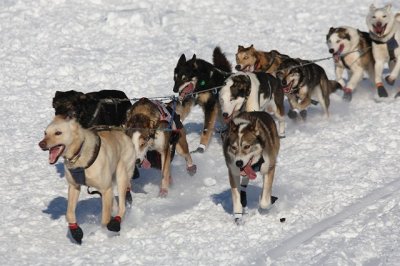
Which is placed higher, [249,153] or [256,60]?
[256,60]

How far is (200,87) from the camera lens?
29.1 feet

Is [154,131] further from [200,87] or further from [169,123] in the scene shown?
[200,87]

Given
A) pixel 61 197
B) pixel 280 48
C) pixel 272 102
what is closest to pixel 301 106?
pixel 272 102

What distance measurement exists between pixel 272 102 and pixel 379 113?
1.53m

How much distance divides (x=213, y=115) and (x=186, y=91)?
453 mm

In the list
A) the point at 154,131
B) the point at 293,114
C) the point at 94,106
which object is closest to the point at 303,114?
the point at 293,114

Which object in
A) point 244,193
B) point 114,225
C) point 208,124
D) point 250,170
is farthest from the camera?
point 208,124

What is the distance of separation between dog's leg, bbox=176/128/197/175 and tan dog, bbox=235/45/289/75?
78.9 inches

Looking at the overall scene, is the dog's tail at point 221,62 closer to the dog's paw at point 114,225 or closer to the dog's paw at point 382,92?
the dog's paw at point 382,92

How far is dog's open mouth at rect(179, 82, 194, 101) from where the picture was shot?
8797mm

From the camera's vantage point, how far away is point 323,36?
12906mm

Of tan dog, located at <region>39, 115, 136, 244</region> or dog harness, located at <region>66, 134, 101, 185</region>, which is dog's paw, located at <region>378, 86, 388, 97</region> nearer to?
tan dog, located at <region>39, 115, 136, 244</region>

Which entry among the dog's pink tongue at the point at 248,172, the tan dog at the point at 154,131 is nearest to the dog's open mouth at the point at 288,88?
the tan dog at the point at 154,131

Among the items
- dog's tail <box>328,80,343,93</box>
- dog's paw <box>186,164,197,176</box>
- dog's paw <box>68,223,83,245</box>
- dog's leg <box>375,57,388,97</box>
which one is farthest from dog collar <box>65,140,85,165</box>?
dog's leg <box>375,57,388,97</box>
